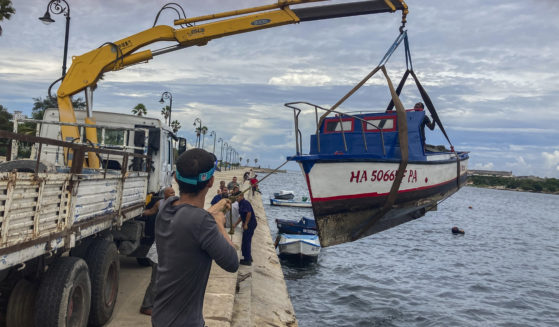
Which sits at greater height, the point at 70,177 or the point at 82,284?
the point at 70,177

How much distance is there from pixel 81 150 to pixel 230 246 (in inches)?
132

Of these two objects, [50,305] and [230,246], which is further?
[50,305]

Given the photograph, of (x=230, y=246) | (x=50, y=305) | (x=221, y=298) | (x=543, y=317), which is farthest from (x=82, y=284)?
(x=543, y=317)

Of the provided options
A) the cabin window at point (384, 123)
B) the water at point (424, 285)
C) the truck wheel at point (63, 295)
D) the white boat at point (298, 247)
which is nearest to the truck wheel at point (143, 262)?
the truck wheel at point (63, 295)

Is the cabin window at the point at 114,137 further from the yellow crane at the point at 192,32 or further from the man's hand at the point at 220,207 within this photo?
the man's hand at the point at 220,207

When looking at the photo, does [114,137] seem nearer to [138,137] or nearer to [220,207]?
[138,137]

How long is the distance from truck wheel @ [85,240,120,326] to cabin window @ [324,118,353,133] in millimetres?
8616

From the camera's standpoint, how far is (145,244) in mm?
9359

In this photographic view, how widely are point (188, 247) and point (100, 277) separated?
416 centimetres

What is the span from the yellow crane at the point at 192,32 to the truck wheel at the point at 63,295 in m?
6.24

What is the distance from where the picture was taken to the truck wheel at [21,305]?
460 cm

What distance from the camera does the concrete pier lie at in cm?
668

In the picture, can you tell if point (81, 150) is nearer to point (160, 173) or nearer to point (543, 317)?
point (160, 173)

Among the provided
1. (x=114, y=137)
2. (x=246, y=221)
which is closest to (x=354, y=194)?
(x=246, y=221)
